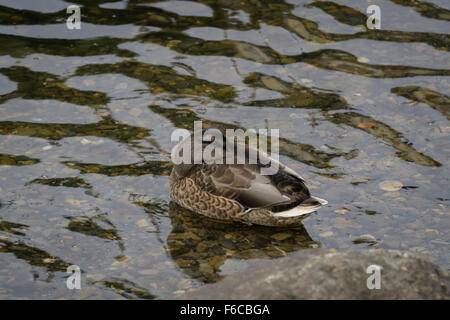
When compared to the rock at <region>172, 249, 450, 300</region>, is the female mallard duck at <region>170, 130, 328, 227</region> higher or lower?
lower

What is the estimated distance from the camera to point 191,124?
29.2 ft

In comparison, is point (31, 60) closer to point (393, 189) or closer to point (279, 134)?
point (279, 134)

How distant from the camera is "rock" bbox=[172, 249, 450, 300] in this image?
14.9 feet

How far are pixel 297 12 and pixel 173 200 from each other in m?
5.49

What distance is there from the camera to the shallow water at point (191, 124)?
6.53 metres

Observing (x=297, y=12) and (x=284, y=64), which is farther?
(x=297, y=12)

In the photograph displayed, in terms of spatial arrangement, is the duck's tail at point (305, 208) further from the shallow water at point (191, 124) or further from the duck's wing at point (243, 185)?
the shallow water at point (191, 124)

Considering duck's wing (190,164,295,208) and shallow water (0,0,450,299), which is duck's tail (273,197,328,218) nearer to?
duck's wing (190,164,295,208)

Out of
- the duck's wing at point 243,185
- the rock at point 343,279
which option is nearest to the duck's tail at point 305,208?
the duck's wing at point 243,185

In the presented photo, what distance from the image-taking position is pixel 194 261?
638 cm

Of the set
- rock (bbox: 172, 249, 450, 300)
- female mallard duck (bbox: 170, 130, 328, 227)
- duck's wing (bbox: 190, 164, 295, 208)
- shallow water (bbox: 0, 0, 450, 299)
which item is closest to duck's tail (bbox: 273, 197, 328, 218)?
female mallard duck (bbox: 170, 130, 328, 227)

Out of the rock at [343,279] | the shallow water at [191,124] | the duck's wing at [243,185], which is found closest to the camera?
the rock at [343,279]

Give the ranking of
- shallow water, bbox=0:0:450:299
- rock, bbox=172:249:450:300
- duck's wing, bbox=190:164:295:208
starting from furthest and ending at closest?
duck's wing, bbox=190:164:295:208
shallow water, bbox=0:0:450:299
rock, bbox=172:249:450:300
